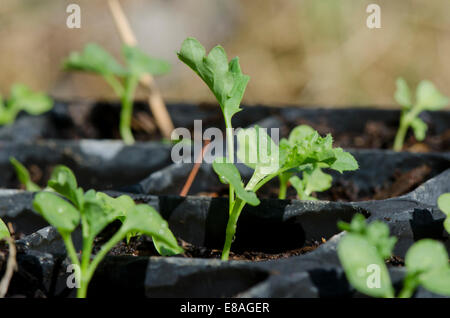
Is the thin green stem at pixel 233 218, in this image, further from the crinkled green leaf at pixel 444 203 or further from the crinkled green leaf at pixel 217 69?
the crinkled green leaf at pixel 444 203

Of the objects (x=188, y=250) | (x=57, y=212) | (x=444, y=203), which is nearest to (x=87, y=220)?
(x=57, y=212)

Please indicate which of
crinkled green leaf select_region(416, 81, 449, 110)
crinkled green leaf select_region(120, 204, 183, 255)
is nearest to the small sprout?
crinkled green leaf select_region(120, 204, 183, 255)

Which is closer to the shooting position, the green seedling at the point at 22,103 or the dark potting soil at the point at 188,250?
the dark potting soil at the point at 188,250

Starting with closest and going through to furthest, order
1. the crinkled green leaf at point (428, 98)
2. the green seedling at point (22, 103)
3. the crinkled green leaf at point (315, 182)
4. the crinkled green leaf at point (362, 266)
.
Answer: the crinkled green leaf at point (362, 266), the crinkled green leaf at point (315, 182), the crinkled green leaf at point (428, 98), the green seedling at point (22, 103)

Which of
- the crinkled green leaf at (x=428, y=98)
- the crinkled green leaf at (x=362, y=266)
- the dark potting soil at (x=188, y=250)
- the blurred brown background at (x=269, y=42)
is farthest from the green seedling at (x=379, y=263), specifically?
the blurred brown background at (x=269, y=42)

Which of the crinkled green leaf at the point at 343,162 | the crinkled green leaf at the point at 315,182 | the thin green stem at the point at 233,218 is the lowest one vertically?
the thin green stem at the point at 233,218

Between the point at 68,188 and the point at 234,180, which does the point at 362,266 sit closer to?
the point at 234,180
